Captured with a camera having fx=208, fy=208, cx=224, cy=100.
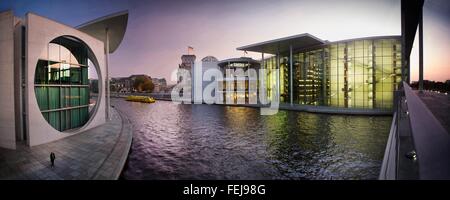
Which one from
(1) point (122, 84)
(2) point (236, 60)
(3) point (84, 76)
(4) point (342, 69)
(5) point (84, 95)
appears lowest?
(5) point (84, 95)

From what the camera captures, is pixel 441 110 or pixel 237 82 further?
pixel 237 82

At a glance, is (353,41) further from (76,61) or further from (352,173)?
(76,61)

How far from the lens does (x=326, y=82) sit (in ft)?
71.6

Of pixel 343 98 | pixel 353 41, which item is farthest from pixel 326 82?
pixel 353 41

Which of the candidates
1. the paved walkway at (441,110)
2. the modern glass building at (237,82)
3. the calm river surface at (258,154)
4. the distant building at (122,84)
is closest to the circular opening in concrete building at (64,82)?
the calm river surface at (258,154)

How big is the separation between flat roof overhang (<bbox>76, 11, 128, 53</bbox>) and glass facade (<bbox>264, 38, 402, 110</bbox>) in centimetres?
1875

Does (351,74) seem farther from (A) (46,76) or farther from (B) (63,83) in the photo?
(A) (46,76)

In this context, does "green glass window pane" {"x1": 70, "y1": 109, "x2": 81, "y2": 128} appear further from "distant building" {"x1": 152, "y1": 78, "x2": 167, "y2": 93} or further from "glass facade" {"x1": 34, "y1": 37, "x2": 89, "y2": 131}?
"distant building" {"x1": 152, "y1": 78, "x2": 167, "y2": 93}

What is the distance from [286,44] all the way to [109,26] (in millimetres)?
17050

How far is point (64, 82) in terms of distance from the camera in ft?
33.1

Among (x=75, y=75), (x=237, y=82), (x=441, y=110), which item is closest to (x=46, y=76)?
(x=75, y=75)

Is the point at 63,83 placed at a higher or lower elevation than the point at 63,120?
higher

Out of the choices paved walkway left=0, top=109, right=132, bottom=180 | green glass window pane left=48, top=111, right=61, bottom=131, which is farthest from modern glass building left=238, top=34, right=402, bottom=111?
green glass window pane left=48, top=111, right=61, bottom=131
